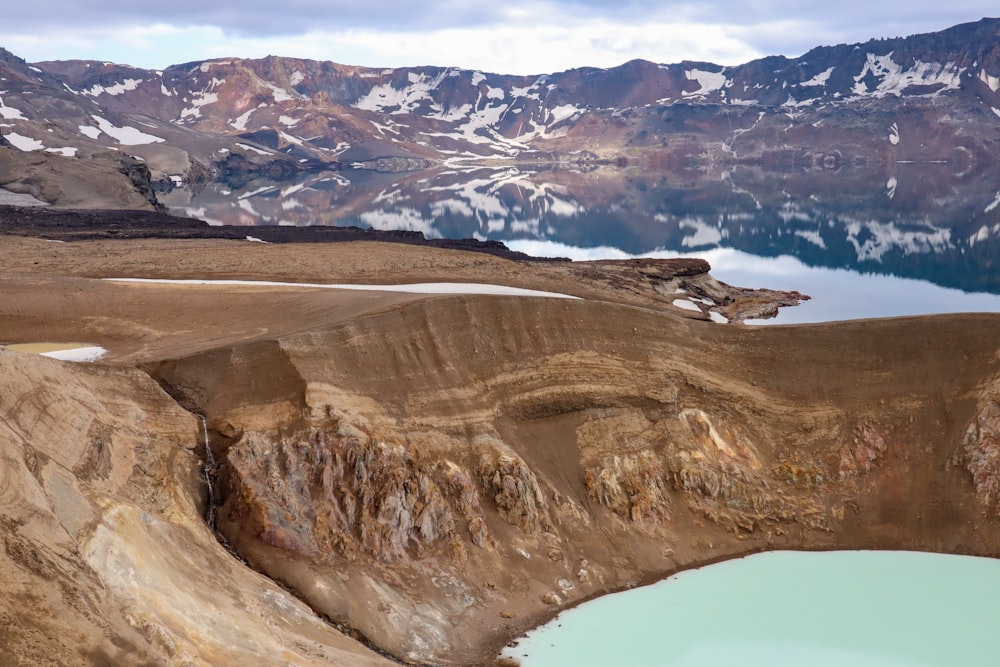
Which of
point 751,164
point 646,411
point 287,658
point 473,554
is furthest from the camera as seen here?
point 751,164

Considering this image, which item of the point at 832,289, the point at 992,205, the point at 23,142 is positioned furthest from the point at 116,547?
the point at 23,142

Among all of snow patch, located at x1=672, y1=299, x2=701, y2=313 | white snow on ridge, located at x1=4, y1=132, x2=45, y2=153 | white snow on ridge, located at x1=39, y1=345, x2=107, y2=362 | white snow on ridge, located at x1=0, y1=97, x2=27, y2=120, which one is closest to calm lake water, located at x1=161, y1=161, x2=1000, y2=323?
snow patch, located at x1=672, y1=299, x2=701, y2=313

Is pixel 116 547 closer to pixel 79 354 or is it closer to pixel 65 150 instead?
pixel 79 354

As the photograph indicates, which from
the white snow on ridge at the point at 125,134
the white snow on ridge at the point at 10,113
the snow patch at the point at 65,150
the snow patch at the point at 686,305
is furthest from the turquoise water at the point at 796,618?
the white snow on ridge at the point at 125,134

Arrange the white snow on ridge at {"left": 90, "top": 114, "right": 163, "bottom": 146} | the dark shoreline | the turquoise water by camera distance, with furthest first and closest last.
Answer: the white snow on ridge at {"left": 90, "top": 114, "right": 163, "bottom": 146}, the dark shoreline, the turquoise water

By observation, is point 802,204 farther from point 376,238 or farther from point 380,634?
point 380,634

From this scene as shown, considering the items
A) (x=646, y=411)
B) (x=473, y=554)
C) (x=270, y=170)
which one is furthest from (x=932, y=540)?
(x=270, y=170)

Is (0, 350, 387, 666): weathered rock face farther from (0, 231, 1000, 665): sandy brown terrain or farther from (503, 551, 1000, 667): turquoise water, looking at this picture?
(503, 551, 1000, 667): turquoise water
